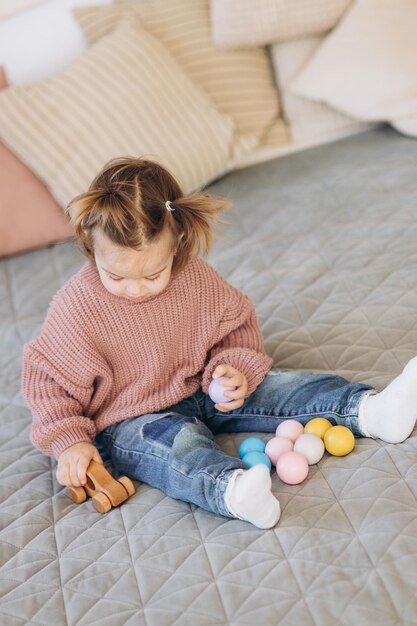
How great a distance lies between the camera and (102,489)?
128 centimetres

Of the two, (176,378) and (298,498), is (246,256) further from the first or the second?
(298,498)

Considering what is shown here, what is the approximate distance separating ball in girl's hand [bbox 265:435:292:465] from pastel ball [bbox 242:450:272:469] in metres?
0.01

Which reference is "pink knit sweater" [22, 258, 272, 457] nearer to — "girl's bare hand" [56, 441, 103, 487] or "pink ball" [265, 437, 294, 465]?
"girl's bare hand" [56, 441, 103, 487]

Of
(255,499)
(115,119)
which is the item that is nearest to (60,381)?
(255,499)

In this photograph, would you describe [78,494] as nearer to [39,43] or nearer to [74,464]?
[74,464]

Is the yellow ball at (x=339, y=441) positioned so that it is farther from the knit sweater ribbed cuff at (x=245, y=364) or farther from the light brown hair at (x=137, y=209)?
the light brown hair at (x=137, y=209)

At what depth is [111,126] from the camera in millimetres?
2020

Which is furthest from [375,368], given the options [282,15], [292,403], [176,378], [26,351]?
[282,15]

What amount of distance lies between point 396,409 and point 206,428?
0.33 metres

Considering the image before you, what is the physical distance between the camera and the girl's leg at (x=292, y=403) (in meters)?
1.34

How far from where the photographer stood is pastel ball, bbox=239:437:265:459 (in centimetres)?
135

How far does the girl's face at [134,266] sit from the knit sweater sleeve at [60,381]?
0.38 feet

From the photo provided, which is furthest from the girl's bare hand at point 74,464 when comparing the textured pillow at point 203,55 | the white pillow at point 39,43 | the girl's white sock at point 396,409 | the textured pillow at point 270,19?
the textured pillow at point 270,19

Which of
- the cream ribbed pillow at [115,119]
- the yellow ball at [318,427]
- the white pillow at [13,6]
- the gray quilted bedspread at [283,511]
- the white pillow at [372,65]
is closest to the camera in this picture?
the gray quilted bedspread at [283,511]
